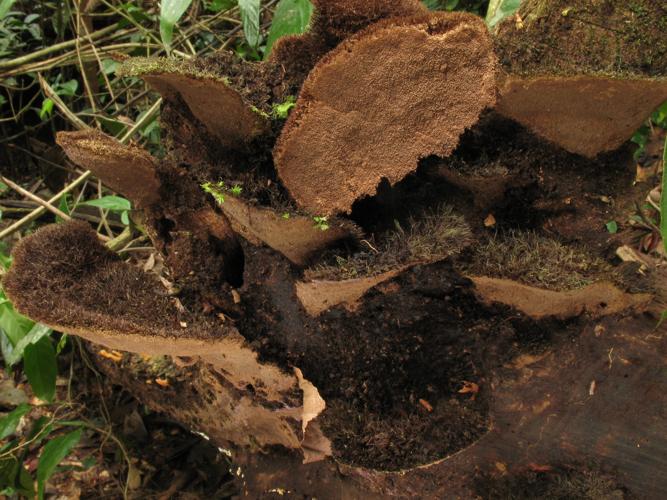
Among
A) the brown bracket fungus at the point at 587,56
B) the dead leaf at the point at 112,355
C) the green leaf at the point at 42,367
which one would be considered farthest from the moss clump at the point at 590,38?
the green leaf at the point at 42,367

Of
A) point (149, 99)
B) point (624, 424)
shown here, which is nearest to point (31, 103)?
point (149, 99)

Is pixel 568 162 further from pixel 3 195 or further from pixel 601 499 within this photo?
pixel 3 195

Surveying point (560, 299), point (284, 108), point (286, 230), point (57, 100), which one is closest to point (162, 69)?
point (284, 108)

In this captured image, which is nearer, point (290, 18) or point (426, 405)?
point (426, 405)

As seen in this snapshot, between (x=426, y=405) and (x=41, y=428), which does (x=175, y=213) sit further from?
(x=41, y=428)

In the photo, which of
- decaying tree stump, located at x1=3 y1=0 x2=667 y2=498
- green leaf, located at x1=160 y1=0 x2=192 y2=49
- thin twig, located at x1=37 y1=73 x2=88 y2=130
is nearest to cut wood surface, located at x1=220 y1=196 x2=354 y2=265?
decaying tree stump, located at x1=3 y1=0 x2=667 y2=498

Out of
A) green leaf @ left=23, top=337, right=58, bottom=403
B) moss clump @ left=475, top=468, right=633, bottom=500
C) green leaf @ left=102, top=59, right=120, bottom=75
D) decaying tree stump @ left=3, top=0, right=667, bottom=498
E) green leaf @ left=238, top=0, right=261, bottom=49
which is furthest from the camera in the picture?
green leaf @ left=102, top=59, right=120, bottom=75

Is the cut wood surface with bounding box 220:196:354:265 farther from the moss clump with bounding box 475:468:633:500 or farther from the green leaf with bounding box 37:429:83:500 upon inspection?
the green leaf with bounding box 37:429:83:500
